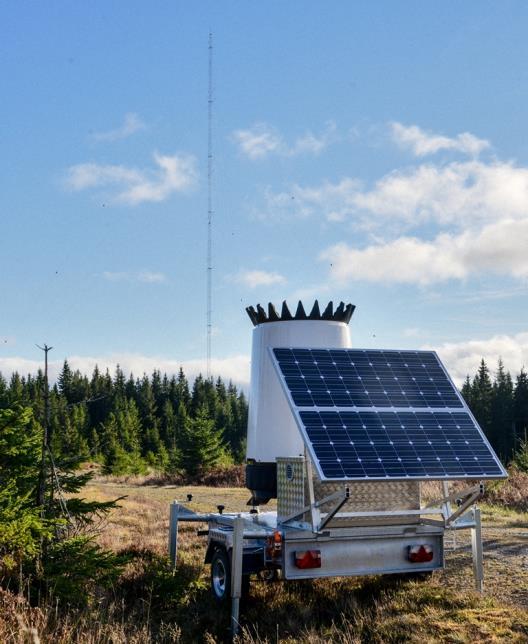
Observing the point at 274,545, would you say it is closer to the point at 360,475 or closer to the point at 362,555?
the point at 362,555

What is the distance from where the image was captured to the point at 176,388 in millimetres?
141625

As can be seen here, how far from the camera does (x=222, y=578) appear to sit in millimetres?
9938

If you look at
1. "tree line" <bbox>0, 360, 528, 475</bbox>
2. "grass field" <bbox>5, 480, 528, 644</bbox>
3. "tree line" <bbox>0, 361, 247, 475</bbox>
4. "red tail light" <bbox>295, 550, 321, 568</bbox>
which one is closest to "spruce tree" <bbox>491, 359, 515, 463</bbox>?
"tree line" <bbox>0, 360, 528, 475</bbox>

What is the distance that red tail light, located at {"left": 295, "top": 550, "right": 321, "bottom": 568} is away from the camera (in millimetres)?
8984

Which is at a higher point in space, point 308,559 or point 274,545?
point 274,545

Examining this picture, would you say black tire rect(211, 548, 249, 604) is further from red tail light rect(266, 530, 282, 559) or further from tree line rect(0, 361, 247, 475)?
tree line rect(0, 361, 247, 475)

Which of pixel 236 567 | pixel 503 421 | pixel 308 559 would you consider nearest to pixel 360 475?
pixel 308 559

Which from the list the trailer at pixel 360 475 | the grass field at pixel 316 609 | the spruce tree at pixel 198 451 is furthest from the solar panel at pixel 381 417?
the spruce tree at pixel 198 451

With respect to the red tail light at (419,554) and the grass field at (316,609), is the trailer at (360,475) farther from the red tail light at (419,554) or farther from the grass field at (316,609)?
the grass field at (316,609)

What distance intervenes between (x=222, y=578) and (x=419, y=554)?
3.03 m

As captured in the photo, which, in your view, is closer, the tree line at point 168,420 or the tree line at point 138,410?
the tree line at point 168,420

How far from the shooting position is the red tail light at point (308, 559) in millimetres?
8984

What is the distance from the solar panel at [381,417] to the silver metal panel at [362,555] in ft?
3.99

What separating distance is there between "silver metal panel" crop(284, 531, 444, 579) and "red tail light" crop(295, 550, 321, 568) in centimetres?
6
